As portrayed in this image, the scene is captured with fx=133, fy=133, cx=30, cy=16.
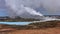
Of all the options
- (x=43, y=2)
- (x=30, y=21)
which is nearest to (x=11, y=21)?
(x=30, y=21)

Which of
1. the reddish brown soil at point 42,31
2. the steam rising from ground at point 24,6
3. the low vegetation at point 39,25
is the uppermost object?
the steam rising from ground at point 24,6

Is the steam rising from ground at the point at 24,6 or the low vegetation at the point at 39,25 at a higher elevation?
the steam rising from ground at the point at 24,6

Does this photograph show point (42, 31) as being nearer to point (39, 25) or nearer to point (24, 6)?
point (39, 25)

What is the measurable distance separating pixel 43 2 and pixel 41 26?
0.16 metres

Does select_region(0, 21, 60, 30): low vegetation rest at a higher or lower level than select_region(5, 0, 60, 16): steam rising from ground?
lower

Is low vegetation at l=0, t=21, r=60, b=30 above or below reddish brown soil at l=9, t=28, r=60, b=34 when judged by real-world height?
above

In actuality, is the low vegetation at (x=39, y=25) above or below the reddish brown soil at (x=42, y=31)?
above

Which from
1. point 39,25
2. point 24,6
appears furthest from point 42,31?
point 24,6

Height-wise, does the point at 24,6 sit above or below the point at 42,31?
above

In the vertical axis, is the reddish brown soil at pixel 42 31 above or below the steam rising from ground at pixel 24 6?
below

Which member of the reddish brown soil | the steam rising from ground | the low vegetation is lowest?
the reddish brown soil

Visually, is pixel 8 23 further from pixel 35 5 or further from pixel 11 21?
pixel 35 5

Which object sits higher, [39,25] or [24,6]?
[24,6]

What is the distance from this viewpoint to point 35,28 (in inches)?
34.4
